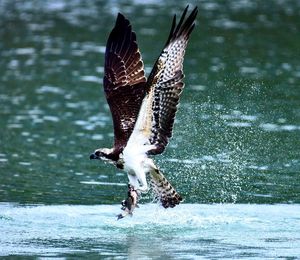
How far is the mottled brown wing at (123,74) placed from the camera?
14.0m

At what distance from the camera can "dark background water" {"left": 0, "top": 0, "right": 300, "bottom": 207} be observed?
53.3 ft

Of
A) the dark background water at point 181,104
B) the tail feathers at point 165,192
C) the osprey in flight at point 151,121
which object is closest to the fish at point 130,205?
the osprey in flight at point 151,121

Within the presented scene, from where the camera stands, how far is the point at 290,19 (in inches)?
1224

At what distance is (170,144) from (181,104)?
9.12ft

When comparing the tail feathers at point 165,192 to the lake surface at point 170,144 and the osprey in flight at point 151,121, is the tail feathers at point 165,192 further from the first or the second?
the lake surface at point 170,144

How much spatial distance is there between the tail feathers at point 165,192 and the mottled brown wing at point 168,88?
34cm

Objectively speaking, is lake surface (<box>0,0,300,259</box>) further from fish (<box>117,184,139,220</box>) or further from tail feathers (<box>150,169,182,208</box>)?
tail feathers (<box>150,169,182,208</box>)

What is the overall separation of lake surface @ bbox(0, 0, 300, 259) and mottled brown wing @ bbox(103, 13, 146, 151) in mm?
Result: 1203

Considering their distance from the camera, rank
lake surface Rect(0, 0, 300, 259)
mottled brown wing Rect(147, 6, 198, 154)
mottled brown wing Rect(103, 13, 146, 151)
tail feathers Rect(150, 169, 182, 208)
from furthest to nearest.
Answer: mottled brown wing Rect(103, 13, 146, 151), tail feathers Rect(150, 169, 182, 208), mottled brown wing Rect(147, 6, 198, 154), lake surface Rect(0, 0, 300, 259)

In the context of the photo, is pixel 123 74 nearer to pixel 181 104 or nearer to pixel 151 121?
pixel 151 121

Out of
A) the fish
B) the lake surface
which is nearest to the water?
the lake surface

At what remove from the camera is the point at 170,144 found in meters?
18.3

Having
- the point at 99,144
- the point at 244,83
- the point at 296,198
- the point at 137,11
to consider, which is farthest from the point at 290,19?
the point at 296,198

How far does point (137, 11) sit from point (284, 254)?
21557 millimetres
